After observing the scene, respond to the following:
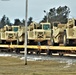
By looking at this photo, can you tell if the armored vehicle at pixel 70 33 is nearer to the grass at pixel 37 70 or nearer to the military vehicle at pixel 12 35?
the grass at pixel 37 70

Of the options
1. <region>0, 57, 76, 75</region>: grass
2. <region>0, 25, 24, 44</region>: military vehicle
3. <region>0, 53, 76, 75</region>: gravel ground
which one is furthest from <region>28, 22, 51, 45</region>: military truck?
<region>0, 57, 76, 75</region>: grass

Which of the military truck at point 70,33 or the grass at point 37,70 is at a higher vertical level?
the military truck at point 70,33

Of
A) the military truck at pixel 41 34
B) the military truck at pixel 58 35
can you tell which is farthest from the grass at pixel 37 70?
the military truck at pixel 41 34

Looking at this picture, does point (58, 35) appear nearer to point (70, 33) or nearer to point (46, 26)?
point (70, 33)

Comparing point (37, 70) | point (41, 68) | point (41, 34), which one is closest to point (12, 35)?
point (41, 34)

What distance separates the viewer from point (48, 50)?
3647cm

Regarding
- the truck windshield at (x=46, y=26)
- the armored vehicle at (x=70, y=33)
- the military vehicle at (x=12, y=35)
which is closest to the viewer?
the armored vehicle at (x=70, y=33)

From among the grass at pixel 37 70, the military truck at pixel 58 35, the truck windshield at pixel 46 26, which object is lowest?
the grass at pixel 37 70

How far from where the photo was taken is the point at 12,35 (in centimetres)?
4759

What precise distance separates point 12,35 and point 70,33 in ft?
52.6

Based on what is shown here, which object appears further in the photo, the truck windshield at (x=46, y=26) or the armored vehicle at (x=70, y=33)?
the truck windshield at (x=46, y=26)

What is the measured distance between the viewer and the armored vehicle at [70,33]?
32406 mm

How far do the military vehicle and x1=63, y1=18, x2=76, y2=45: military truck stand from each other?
1146cm

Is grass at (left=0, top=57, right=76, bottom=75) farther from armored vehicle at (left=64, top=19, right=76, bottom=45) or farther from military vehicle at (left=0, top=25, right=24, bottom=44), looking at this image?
military vehicle at (left=0, top=25, right=24, bottom=44)
